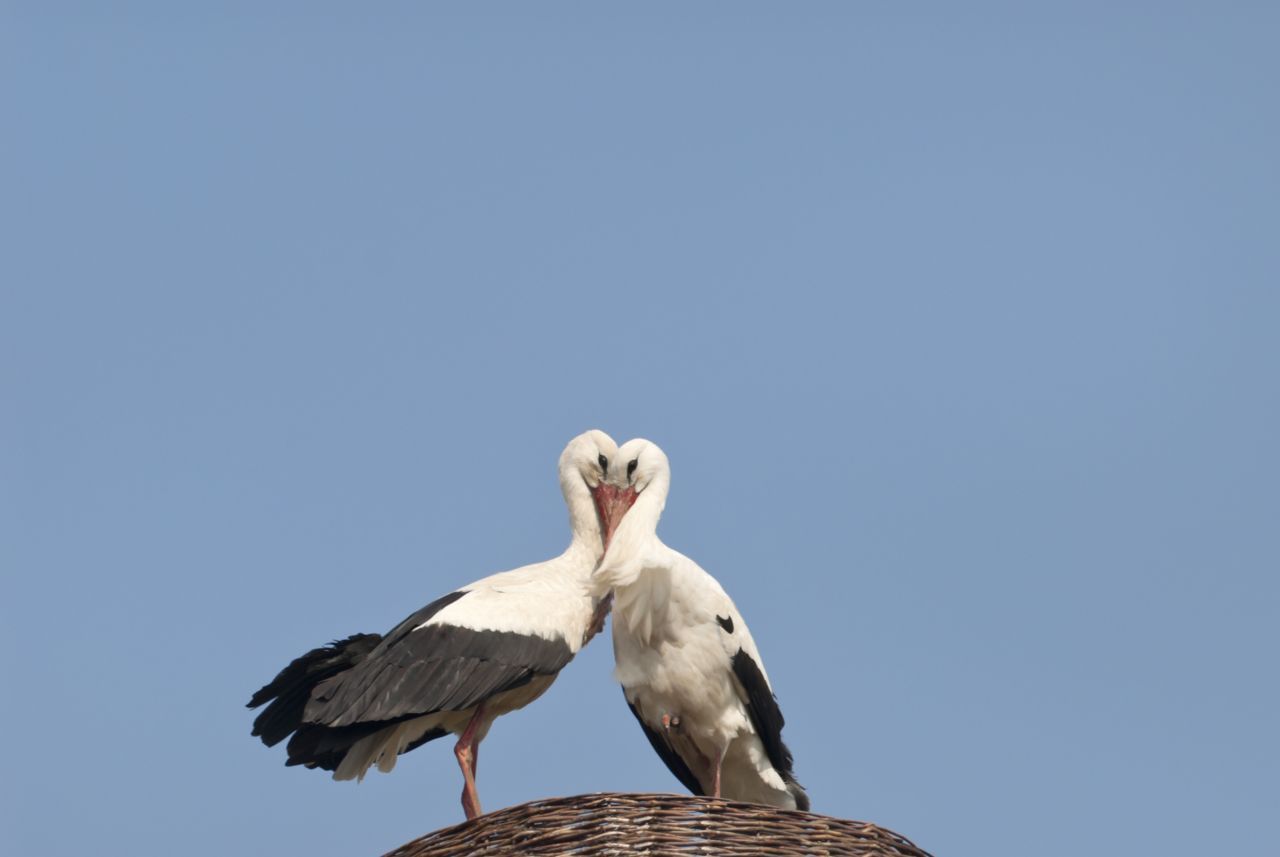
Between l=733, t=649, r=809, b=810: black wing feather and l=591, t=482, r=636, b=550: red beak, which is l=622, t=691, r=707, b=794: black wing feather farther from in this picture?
l=591, t=482, r=636, b=550: red beak

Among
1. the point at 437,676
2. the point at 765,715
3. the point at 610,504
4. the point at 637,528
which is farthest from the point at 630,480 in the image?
the point at 437,676

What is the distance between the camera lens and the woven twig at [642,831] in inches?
221

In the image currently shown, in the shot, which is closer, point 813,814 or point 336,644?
point 813,814

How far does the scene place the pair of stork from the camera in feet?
22.7

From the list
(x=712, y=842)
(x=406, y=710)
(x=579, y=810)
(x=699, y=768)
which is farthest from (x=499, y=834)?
(x=699, y=768)

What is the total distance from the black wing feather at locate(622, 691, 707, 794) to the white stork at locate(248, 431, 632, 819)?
60 centimetres

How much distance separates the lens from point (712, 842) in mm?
5637

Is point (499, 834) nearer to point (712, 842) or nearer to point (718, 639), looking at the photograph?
point (712, 842)

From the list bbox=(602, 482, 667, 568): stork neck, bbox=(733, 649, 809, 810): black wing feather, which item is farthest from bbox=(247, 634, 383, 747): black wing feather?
bbox=(733, 649, 809, 810): black wing feather

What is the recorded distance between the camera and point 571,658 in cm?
731

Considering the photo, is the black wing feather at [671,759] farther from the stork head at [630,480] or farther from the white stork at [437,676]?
the stork head at [630,480]

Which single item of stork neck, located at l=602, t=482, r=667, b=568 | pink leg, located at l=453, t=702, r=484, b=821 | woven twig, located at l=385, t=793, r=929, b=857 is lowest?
woven twig, located at l=385, t=793, r=929, b=857

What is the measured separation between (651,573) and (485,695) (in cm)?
88

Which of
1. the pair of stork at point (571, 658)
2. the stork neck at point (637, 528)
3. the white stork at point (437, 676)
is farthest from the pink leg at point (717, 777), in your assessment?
the stork neck at point (637, 528)
